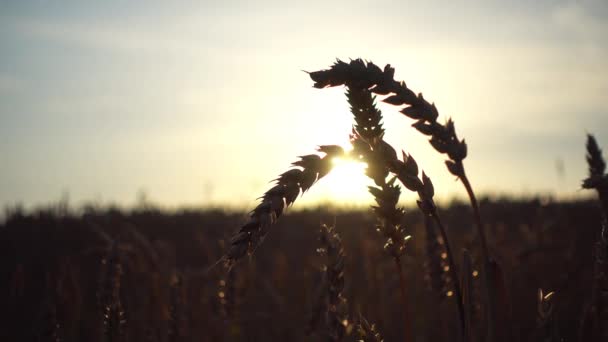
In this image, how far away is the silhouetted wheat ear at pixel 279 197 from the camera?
1.18 meters

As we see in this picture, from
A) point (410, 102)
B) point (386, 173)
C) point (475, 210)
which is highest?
point (410, 102)

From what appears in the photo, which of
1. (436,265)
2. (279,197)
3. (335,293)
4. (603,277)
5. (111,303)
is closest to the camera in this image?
(279,197)

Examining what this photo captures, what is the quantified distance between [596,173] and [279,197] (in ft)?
3.82

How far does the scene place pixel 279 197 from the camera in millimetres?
1225

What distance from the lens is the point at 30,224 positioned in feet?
28.5

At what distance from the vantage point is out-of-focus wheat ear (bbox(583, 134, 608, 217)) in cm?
151

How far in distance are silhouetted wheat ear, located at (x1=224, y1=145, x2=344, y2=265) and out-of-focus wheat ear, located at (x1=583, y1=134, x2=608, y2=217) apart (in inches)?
31.7

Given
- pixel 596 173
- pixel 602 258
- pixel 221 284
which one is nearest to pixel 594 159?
pixel 596 173

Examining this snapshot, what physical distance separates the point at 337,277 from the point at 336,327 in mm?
138

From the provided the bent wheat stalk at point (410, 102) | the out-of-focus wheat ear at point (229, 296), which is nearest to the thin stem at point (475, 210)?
the bent wheat stalk at point (410, 102)

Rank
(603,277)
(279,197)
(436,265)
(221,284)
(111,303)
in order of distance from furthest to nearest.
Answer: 1. (221,284)
2. (436,265)
3. (111,303)
4. (603,277)
5. (279,197)

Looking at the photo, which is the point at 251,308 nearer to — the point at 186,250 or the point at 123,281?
the point at 123,281

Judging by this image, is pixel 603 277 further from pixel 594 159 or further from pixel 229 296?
pixel 229 296

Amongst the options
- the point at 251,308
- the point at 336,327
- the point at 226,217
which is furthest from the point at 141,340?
the point at 226,217
